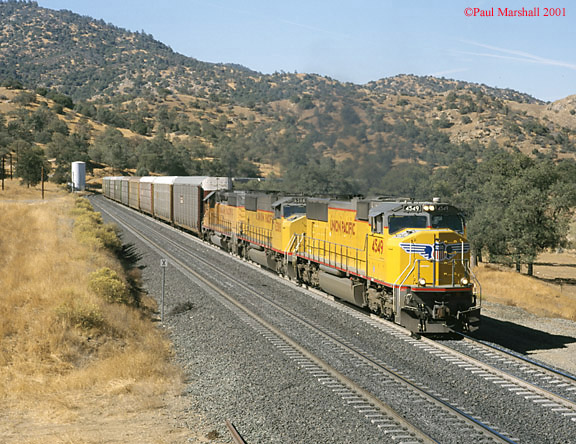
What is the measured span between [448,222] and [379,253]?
6.84 ft

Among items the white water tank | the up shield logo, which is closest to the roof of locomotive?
the up shield logo

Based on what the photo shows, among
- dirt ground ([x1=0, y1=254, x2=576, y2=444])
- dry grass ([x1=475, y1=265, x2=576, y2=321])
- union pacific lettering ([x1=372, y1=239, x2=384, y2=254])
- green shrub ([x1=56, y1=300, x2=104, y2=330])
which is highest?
union pacific lettering ([x1=372, y1=239, x2=384, y2=254])

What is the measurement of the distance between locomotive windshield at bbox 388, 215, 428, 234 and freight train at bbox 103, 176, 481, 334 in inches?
1.0

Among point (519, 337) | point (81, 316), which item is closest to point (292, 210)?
point (519, 337)

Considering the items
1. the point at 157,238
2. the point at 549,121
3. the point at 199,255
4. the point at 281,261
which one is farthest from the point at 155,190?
the point at 549,121

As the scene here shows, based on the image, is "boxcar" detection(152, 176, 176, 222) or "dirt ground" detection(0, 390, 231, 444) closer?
"dirt ground" detection(0, 390, 231, 444)

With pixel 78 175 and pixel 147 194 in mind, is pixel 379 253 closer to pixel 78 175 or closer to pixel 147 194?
pixel 147 194

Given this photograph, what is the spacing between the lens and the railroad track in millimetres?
9375

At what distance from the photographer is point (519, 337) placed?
55.0 feet

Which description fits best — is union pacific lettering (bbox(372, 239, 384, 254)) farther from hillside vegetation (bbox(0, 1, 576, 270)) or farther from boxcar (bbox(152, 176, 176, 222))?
boxcar (bbox(152, 176, 176, 222))

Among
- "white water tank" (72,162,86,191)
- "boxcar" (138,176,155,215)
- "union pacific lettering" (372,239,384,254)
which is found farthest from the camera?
"white water tank" (72,162,86,191)

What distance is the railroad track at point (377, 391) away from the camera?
9.38 m

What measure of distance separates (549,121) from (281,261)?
6818 inches

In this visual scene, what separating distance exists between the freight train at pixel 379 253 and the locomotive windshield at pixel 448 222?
3 centimetres
